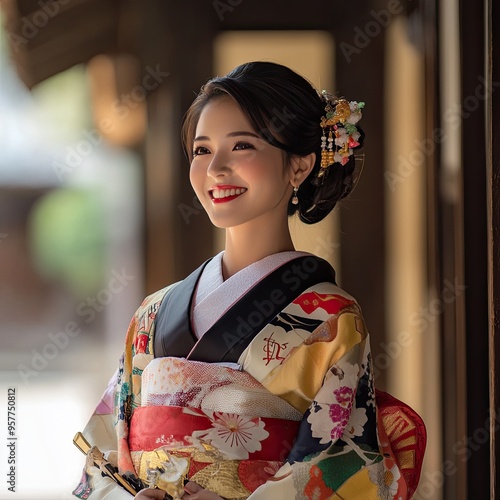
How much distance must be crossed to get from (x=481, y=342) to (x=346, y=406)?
3.38ft

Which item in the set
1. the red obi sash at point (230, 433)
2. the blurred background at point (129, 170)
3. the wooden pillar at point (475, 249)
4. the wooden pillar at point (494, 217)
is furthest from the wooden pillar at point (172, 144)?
the red obi sash at point (230, 433)

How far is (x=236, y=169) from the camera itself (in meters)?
1.60

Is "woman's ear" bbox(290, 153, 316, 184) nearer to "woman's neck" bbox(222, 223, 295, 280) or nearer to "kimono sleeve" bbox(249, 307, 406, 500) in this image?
"woman's neck" bbox(222, 223, 295, 280)

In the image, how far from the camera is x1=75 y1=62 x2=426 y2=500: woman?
4.80 feet

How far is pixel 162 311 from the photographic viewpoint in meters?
1.70

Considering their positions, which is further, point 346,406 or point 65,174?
point 65,174

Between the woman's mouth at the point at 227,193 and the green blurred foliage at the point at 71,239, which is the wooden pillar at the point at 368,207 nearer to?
the green blurred foliage at the point at 71,239

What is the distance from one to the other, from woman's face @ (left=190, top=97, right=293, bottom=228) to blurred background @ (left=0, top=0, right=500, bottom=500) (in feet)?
3.15

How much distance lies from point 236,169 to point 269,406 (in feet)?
1.53

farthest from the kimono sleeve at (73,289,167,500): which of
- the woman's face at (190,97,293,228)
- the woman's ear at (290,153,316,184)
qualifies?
the woman's ear at (290,153,316,184)

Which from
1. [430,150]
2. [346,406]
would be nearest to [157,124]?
[430,150]

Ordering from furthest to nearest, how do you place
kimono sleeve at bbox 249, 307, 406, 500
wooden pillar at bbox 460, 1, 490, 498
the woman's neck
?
wooden pillar at bbox 460, 1, 490, 498 < the woman's neck < kimono sleeve at bbox 249, 307, 406, 500

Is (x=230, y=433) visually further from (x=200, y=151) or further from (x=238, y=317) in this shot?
(x=200, y=151)

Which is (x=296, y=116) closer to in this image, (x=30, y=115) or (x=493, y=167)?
(x=493, y=167)
